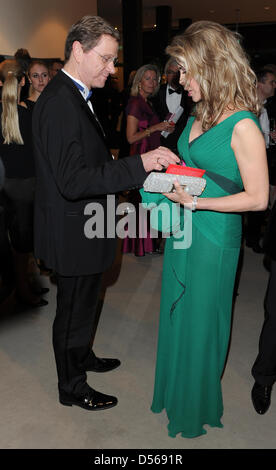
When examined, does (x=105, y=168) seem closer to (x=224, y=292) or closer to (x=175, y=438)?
(x=224, y=292)

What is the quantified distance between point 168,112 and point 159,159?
9.94 feet

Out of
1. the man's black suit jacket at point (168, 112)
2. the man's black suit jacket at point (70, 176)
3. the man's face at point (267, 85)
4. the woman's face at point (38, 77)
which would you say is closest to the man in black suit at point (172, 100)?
the man's black suit jacket at point (168, 112)

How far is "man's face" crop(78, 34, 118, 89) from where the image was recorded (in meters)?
1.68

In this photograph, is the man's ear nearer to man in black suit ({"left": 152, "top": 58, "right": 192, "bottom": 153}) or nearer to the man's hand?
the man's hand

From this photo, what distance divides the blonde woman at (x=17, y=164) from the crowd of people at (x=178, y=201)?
1.15 metres

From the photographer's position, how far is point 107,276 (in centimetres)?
382

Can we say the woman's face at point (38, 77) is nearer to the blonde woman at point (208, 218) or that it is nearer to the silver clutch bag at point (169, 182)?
the blonde woman at point (208, 218)

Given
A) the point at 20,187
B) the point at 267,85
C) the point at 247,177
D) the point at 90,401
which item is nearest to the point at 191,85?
the point at 247,177

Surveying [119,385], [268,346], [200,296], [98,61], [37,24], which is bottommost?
[119,385]

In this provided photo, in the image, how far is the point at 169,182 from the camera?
1.52 meters

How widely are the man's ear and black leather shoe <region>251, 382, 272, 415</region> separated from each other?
1.76 metres

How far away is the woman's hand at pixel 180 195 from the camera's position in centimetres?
154

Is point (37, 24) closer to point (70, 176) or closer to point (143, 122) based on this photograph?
point (143, 122)

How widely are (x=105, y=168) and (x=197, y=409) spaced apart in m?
1.10
